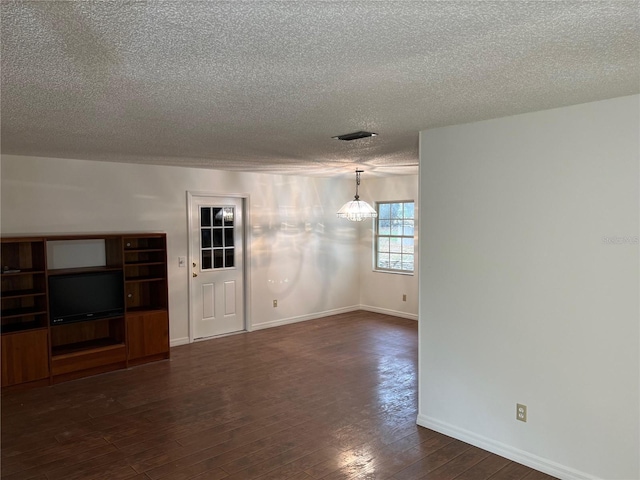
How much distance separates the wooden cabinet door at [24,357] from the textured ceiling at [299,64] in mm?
2064

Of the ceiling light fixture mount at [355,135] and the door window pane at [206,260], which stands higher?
the ceiling light fixture mount at [355,135]

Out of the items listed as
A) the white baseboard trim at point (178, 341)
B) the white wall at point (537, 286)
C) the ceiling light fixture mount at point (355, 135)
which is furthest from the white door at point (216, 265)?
the white wall at point (537, 286)

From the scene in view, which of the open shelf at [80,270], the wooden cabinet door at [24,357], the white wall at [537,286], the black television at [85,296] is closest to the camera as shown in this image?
the white wall at [537,286]

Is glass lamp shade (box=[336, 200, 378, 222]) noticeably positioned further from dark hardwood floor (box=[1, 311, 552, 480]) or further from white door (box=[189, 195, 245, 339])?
dark hardwood floor (box=[1, 311, 552, 480])

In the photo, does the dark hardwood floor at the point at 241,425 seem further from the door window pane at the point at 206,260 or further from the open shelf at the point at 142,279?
the door window pane at the point at 206,260

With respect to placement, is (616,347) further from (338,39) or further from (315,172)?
(315,172)

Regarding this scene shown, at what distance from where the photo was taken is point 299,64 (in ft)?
6.47

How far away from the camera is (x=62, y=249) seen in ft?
16.6

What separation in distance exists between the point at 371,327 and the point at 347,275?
1.36 m

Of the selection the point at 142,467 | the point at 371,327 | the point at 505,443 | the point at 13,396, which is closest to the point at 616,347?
the point at 505,443

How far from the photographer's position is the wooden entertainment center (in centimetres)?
451

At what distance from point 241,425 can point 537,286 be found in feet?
8.33

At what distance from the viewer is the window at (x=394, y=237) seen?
7594 mm

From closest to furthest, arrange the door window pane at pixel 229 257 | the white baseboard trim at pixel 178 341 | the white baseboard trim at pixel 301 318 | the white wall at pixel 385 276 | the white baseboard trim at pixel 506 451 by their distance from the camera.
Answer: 1. the white baseboard trim at pixel 506 451
2. the white baseboard trim at pixel 178 341
3. the door window pane at pixel 229 257
4. the white baseboard trim at pixel 301 318
5. the white wall at pixel 385 276
